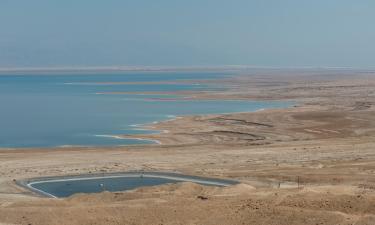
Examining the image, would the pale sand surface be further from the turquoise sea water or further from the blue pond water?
the turquoise sea water

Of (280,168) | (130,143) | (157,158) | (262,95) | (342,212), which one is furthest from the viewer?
(262,95)

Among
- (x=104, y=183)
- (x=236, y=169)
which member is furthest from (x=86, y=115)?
(x=104, y=183)

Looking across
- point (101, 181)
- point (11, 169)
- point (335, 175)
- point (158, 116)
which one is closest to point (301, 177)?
point (335, 175)

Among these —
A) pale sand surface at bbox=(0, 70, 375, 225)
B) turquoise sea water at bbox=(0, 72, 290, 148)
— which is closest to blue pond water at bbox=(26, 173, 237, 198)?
pale sand surface at bbox=(0, 70, 375, 225)

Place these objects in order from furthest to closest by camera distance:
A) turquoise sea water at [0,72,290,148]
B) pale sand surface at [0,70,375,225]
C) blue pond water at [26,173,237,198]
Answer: turquoise sea water at [0,72,290,148] → blue pond water at [26,173,237,198] → pale sand surface at [0,70,375,225]

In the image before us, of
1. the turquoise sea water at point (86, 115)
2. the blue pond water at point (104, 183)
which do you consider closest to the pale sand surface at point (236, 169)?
the blue pond water at point (104, 183)

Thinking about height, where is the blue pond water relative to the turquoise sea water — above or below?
above

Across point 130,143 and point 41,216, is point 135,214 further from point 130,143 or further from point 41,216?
point 130,143
